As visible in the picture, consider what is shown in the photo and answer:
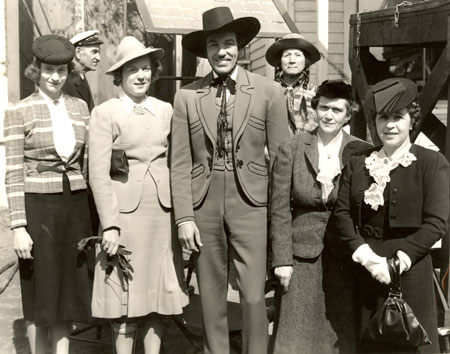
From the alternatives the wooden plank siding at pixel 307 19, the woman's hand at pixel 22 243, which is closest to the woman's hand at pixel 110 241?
the woman's hand at pixel 22 243

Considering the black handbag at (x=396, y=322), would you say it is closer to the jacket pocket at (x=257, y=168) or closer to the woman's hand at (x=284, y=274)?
the woman's hand at (x=284, y=274)

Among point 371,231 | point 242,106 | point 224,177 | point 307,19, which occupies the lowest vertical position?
point 371,231

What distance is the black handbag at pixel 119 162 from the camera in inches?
143

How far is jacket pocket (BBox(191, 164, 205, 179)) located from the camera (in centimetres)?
364

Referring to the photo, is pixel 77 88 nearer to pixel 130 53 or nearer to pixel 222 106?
pixel 130 53

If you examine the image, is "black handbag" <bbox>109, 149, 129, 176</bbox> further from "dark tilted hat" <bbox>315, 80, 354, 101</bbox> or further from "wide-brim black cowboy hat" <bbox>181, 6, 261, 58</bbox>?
"dark tilted hat" <bbox>315, 80, 354, 101</bbox>

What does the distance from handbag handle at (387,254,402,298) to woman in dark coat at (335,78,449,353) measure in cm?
3

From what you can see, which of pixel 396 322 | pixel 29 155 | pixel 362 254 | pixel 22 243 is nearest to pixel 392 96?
pixel 362 254

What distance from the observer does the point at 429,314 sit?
3201mm

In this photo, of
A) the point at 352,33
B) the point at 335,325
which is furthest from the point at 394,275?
the point at 352,33

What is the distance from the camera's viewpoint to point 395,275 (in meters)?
3.08

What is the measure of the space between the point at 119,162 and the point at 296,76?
1.66 m

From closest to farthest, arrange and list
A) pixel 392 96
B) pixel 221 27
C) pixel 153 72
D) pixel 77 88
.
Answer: pixel 392 96, pixel 221 27, pixel 153 72, pixel 77 88

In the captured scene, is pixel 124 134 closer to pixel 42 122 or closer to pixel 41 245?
pixel 42 122
